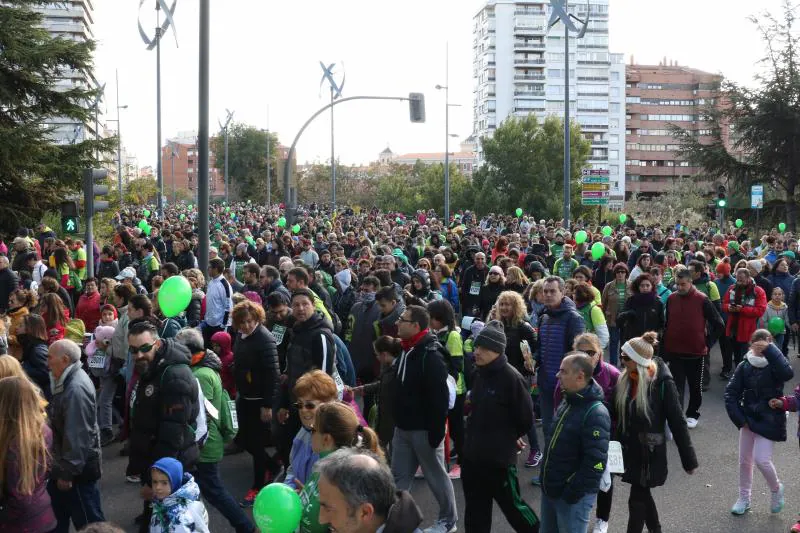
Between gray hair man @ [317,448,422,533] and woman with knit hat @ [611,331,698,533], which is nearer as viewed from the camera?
gray hair man @ [317,448,422,533]

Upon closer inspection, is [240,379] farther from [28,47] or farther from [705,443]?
[28,47]

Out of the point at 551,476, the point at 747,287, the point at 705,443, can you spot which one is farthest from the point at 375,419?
the point at 747,287

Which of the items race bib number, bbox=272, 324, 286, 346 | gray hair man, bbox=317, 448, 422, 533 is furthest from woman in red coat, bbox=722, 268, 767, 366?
gray hair man, bbox=317, 448, 422, 533

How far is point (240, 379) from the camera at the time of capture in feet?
23.2

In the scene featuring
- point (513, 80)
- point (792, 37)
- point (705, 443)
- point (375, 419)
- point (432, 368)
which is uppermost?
point (513, 80)

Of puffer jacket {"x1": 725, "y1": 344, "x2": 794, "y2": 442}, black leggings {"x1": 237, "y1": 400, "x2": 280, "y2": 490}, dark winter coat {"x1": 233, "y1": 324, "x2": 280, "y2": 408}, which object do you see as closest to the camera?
puffer jacket {"x1": 725, "y1": 344, "x2": 794, "y2": 442}

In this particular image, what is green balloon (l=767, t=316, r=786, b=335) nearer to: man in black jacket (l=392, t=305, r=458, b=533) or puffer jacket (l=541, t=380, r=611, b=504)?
man in black jacket (l=392, t=305, r=458, b=533)

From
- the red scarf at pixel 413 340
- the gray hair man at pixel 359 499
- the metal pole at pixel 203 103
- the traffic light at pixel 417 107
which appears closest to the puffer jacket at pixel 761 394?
the red scarf at pixel 413 340

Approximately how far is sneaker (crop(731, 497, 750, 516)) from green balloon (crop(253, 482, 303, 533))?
4.82 metres

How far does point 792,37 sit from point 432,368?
1610 inches

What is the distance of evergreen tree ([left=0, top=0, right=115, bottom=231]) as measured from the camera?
23.9m

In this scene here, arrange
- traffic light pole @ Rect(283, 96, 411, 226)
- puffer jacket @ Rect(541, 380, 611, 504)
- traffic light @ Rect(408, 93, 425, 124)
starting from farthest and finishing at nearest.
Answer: traffic light @ Rect(408, 93, 425, 124) < traffic light pole @ Rect(283, 96, 411, 226) < puffer jacket @ Rect(541, 380, 611, 504)

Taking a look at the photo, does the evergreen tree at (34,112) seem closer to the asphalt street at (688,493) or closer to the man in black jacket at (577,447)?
the asphalt street at (688,493)

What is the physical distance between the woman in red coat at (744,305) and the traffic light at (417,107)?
13009 millimetres
